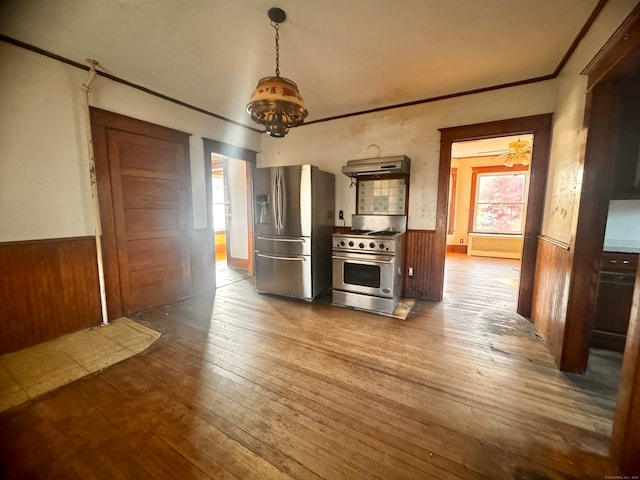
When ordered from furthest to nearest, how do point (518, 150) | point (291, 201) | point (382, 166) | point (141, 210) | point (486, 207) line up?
1. point (486, 207)
2. point (518, 150)
3. point (291, 201)
4. point (382, 166)
5. point (141, 210)

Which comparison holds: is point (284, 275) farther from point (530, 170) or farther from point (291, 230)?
point (530, 170)

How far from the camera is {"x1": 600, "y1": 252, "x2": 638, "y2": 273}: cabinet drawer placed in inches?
84.0

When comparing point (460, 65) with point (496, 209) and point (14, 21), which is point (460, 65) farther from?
point (496, 209)

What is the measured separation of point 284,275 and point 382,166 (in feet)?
6.56

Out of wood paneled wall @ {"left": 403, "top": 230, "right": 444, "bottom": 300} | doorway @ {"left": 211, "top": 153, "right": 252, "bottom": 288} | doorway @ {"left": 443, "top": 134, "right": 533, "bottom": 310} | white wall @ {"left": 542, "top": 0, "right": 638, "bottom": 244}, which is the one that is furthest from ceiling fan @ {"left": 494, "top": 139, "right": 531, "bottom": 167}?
doorway @ {"left": 211, "top": 153, "right": 252, "bottom": 288}

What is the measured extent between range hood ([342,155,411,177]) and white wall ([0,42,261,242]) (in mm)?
2786

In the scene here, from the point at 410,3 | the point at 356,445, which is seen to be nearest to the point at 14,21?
the point at 410,3

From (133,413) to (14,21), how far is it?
10.0ft

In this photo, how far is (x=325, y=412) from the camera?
1.57 meters

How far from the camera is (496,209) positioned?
22.1 feet

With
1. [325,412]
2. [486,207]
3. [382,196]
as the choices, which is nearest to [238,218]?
[382,196]

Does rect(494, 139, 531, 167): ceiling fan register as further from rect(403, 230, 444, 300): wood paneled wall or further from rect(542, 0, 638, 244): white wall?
rect(403, 230, 444, 300): wood paneled wall

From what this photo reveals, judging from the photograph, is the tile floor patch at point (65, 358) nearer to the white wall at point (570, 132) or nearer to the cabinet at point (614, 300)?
the white wall at point (570, 132)

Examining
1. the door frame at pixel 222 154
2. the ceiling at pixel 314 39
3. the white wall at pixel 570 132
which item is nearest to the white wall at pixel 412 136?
the ceiling at pixel 314 39
